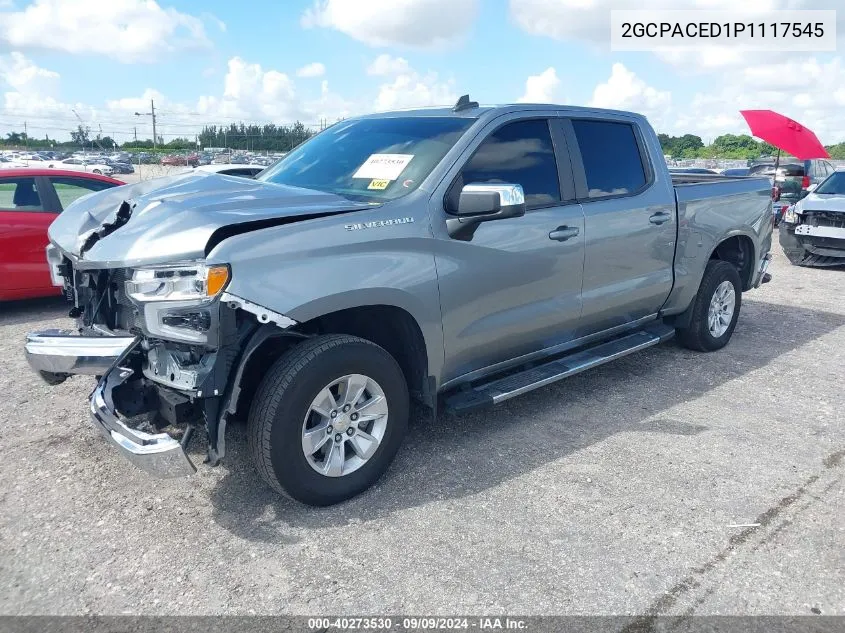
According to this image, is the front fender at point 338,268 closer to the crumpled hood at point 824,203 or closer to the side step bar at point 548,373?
the side step bar at point 548,373

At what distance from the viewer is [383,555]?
3.02 meters

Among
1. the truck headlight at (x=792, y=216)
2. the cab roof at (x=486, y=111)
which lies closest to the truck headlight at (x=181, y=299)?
the cab roof at (x=486, y=111)

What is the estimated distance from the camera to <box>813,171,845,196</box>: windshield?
10.6m

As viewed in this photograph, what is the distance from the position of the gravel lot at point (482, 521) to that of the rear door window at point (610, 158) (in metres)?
1.49

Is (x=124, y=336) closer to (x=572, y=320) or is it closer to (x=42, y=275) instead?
(x=572, y=320)

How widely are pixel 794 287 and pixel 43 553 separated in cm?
902

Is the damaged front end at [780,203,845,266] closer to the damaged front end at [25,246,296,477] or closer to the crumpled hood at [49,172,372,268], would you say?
the crumpled hood at [49,172,372,268]

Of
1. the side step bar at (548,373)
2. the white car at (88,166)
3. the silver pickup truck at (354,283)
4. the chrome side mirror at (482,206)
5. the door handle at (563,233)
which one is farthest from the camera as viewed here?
the white car at (88,166)

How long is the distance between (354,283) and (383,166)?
96 centimetres

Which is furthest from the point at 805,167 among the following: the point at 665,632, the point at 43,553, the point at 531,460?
the point at 43,553

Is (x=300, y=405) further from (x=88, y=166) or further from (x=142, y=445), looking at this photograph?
(x=88, y=166)

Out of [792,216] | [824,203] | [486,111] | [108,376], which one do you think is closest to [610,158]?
[486,111]

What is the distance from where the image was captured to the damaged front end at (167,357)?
2883mm

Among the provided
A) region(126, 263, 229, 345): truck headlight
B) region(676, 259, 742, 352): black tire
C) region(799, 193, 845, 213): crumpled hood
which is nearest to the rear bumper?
region(126, 263, 229, 345): truck headlight
